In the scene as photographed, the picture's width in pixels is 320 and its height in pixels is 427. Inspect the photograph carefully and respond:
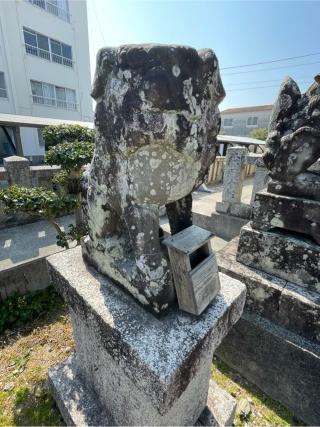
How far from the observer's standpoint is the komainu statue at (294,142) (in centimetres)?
186

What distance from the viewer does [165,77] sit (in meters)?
0.96

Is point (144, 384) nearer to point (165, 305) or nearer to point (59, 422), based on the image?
point (165, 305)

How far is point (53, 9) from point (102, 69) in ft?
53.1

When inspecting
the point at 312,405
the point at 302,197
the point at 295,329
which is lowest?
the point at 312,405

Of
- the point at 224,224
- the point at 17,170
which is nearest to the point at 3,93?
the point at 17,170

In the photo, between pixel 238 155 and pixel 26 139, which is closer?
pixel 238 155

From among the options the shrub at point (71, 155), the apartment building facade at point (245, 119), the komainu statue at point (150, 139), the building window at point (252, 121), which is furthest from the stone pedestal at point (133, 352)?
the building window at point (252, 121)

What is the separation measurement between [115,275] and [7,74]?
1400 cm

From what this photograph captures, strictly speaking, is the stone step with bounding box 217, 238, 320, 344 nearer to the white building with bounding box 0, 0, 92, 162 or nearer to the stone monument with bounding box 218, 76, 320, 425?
the stone monument with bounding box 218, 76, 320, 425

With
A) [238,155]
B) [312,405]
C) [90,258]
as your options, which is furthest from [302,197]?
[238,155]

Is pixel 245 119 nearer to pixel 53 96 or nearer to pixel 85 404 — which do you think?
pixel 53 96

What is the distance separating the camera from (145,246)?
3.99ft

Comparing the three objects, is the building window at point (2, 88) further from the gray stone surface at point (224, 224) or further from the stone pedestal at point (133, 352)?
the stone pedestal at point (133, 352)

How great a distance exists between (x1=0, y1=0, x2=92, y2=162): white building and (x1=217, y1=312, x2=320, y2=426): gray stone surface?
12.7 meters
